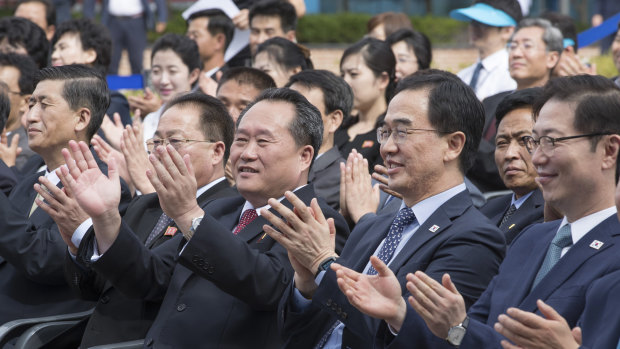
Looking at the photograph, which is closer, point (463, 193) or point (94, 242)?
point (463, 193)

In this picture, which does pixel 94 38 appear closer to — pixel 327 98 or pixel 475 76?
pixel 327 98

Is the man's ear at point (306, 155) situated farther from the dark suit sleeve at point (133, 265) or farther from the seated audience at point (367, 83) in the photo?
the seated audience at point (367, 83)

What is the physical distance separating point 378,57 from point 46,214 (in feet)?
8.97

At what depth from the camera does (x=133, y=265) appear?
3689mm

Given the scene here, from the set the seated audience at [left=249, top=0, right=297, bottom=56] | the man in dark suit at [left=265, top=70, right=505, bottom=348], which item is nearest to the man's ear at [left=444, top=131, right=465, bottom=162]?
the man in dark suit at [left=265, top=70, right=505, bottom=348]

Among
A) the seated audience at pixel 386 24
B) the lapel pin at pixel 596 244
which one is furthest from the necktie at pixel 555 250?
the seated audience at pixel 386 24

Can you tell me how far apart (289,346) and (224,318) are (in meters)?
0.31

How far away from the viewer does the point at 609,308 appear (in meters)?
2.52

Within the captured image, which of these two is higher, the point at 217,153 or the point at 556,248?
the point at 556,248

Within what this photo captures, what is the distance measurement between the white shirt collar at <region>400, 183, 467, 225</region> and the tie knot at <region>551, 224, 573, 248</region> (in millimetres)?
556

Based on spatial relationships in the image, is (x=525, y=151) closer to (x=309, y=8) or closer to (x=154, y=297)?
(x=154, y=297)

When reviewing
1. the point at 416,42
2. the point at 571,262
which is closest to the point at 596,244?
the point at 571,262

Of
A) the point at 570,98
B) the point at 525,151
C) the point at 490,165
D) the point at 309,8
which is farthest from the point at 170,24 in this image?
the point at 570,98

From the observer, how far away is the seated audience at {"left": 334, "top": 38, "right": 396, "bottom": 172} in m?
6.18
